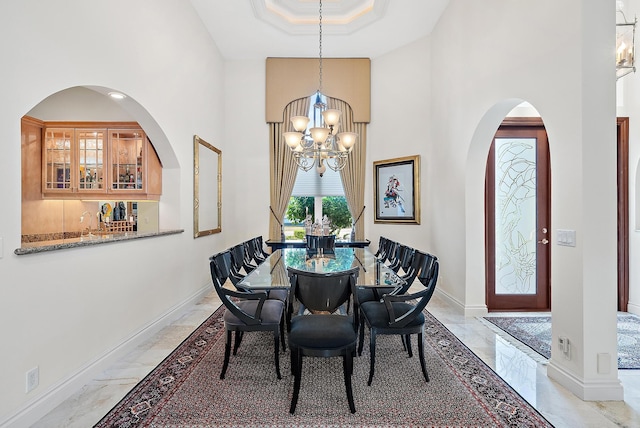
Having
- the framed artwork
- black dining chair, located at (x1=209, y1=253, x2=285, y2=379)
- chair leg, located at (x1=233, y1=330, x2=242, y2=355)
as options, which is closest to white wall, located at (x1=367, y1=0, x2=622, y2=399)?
the framed artwork

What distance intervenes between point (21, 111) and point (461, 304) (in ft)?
14.8

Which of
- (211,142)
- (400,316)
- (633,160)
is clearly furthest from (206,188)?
(633,160)

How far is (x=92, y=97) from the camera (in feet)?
13.0

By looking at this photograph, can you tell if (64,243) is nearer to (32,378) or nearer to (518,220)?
(32,378)

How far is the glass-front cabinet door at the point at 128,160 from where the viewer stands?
382cm

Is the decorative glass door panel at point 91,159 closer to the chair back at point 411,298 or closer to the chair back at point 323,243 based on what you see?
the chair back at point 323,243

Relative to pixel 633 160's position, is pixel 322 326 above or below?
below

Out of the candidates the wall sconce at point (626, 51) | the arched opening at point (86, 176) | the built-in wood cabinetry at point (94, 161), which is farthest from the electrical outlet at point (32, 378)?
the wall sconce at point (626, 51)

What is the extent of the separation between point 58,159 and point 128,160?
2.24 ft

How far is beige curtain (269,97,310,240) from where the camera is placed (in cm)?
614

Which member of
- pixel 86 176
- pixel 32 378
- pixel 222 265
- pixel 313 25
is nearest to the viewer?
pixel 32 378

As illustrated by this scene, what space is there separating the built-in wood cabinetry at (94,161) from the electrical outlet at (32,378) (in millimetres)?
2081

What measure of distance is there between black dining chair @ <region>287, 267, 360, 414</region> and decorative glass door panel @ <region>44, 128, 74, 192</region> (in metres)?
2.96

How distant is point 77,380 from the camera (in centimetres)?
247
